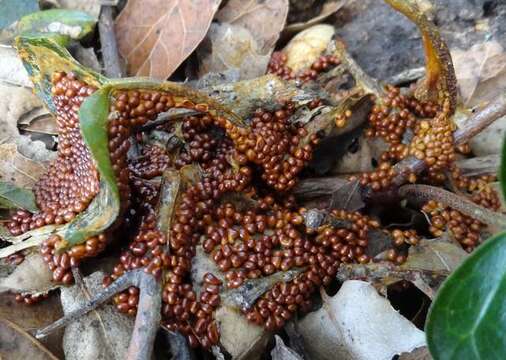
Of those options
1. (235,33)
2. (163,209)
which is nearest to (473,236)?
(163,209)

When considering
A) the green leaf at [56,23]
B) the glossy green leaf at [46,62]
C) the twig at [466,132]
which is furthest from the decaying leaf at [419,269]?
the green leaf at [56,23]

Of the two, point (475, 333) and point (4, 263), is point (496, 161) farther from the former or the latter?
point (4, 263)

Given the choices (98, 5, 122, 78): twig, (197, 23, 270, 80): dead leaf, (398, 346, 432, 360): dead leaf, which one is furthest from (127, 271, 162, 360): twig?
(197, 23, 270, 80): dead leaf

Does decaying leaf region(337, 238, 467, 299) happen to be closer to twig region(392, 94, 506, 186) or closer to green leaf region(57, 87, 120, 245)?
twig region(392, 94, 506, 186)

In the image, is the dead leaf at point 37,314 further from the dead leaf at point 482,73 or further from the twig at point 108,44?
the dead leaf at point 482,73

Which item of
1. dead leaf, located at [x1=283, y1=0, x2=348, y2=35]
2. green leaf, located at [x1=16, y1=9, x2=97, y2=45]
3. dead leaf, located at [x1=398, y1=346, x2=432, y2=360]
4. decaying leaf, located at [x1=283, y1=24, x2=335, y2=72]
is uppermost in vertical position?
green leaf, located at [x1=16, y1=9, x2=97, y2=45]

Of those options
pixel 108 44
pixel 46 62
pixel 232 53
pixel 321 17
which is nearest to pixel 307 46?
pixel 321 17
